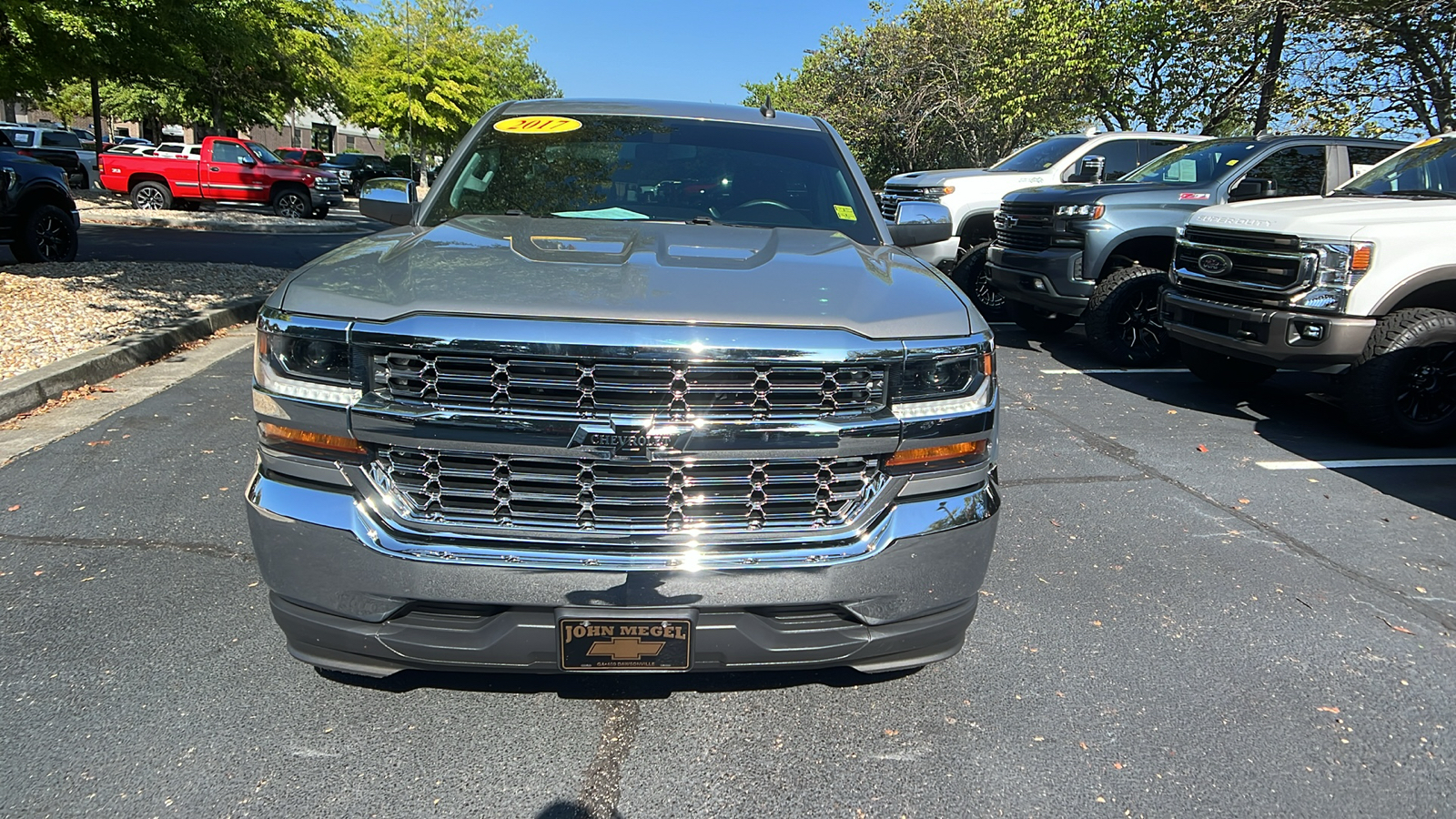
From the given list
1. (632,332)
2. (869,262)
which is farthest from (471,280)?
(869,262)

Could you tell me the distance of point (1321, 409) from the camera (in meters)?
7.17

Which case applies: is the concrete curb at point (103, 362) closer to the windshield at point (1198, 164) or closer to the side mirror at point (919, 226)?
the side mirror at point (919, 226)

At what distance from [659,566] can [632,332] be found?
554 millimetres

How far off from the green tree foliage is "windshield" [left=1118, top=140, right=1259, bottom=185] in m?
27.2

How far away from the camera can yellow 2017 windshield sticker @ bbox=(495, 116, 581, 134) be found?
4012 mm

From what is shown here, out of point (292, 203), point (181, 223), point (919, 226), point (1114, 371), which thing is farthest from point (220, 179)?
point (919, 226)

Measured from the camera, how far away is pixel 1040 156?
39.7 feet

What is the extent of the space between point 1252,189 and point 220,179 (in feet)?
70.6

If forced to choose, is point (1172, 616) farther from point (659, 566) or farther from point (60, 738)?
point (60, 738)

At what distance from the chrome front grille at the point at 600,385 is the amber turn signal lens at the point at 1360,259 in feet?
16.6

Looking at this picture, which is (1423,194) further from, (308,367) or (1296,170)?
(308,367)

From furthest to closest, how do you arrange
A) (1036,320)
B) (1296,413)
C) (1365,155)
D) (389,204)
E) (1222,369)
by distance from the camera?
(1036,320) → (1365,155) → (1222,369) → (1296,413) → (389,204)

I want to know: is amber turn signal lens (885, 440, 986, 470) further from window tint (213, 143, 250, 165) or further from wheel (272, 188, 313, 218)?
window tint (213, 143, 250, 165)

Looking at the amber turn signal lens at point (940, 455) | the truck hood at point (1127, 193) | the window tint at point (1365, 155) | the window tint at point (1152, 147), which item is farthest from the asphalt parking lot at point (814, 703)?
the window tint at point (1152, 147)
